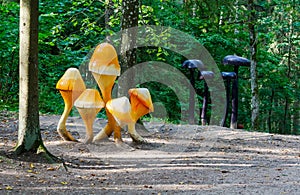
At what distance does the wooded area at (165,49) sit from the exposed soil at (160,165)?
2.12 meters

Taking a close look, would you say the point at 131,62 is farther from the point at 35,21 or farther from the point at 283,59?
the point at 283,59

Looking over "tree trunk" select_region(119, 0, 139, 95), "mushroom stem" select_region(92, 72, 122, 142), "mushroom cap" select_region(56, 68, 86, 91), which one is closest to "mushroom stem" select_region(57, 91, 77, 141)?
"mushroom cap" select_region(56, 68, 86, 91)

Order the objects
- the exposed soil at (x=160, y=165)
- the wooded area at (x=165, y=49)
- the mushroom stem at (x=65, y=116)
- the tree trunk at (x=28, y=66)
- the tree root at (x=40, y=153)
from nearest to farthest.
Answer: the exposed soil at (x=160, y=165) < the tree trunk at (x=28, y=66) < the tree root at (x=40, y=153) < the mushroom stem at (x=65, y=116) < the wooded area at (x=165, y=49)

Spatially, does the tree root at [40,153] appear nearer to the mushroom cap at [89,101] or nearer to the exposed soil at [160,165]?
the exposed soil at [160,165]

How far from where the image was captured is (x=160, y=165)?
702 cm

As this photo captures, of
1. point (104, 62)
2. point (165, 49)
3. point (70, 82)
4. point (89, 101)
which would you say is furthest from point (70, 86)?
point (165, 49)

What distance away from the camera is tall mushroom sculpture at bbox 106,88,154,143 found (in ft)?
25.0

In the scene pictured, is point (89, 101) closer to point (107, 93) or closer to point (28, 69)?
point (107, 93)

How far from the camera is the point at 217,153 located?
8.23 m

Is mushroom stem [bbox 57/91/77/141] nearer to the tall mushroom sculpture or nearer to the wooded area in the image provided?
the tall mushroom sculpture

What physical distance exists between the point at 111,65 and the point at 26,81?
2027 mm

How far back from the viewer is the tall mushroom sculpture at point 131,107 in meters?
7.62

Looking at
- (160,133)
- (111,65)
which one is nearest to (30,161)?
(111,65)

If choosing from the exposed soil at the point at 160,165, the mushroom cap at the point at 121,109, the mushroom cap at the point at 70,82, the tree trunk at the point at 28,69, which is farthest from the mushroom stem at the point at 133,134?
the tree trunk at the point at 28,69
